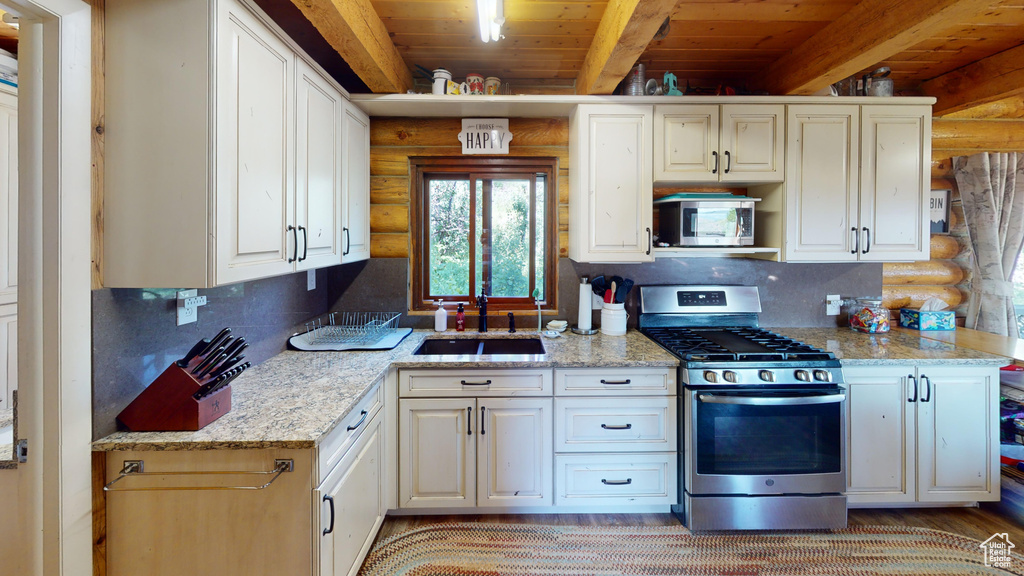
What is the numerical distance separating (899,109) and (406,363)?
2.89m

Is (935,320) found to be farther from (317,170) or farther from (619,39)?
(317,170)

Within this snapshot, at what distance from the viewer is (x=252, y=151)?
5.02ft

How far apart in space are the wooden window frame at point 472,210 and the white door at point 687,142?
637 mm

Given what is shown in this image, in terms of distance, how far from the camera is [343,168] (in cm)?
236

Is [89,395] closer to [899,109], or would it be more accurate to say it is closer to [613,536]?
[613,536]

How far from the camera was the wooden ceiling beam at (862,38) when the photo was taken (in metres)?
1.75

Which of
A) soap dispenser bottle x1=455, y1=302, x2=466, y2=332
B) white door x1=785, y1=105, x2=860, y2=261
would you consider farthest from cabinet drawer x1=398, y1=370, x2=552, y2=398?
white door x1=785, y1=105, x2=860, y2=261

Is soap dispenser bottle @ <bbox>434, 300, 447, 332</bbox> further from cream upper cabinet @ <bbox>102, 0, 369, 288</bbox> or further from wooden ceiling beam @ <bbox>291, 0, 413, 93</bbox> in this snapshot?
cream upper cabinet @ <bbox>102, 0, 369, 288</bbox>

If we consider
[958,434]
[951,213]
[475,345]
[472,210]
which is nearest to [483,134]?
[472,210]

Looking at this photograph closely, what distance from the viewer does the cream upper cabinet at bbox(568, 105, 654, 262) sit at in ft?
8.31

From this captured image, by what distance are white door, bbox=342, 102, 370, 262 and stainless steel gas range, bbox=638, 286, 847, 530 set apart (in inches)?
69.8

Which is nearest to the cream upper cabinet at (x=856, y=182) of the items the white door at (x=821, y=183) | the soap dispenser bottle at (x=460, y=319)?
the white door at (x=821, y=183)

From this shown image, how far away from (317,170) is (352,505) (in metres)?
1.34

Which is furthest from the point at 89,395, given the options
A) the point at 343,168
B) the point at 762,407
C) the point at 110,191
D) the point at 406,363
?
the point at 762,407
